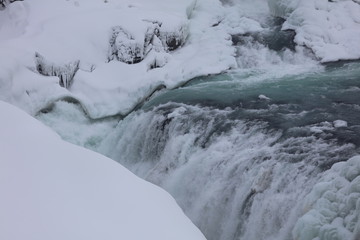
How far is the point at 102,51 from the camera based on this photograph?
8.10 metres

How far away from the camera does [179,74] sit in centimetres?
791

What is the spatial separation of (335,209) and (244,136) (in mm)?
2156

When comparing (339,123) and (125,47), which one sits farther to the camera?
(125,47)

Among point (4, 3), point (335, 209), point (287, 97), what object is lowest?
point (287, 97)

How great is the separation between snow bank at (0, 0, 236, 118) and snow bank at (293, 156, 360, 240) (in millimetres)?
4509

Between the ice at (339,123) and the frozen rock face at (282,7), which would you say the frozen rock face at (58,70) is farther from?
the frozen rock face at (282,7)

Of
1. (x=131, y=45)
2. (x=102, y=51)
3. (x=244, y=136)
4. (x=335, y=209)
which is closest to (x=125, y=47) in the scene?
(x=131, y=45)

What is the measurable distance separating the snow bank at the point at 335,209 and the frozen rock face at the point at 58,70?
203 inches

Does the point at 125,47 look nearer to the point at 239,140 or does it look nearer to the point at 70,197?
the point at 239,140

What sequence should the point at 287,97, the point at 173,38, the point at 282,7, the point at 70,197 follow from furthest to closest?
the point at 282,7 < the point at 173,38 < the point at 287,97 < the point at 70,197

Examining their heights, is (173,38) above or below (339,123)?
below

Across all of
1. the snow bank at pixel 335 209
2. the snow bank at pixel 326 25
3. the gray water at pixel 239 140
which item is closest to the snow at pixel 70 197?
the snow bank at pixel 335 209

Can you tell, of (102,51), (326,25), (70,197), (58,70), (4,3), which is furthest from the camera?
(4,3)

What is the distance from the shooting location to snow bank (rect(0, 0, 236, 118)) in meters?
7.18
